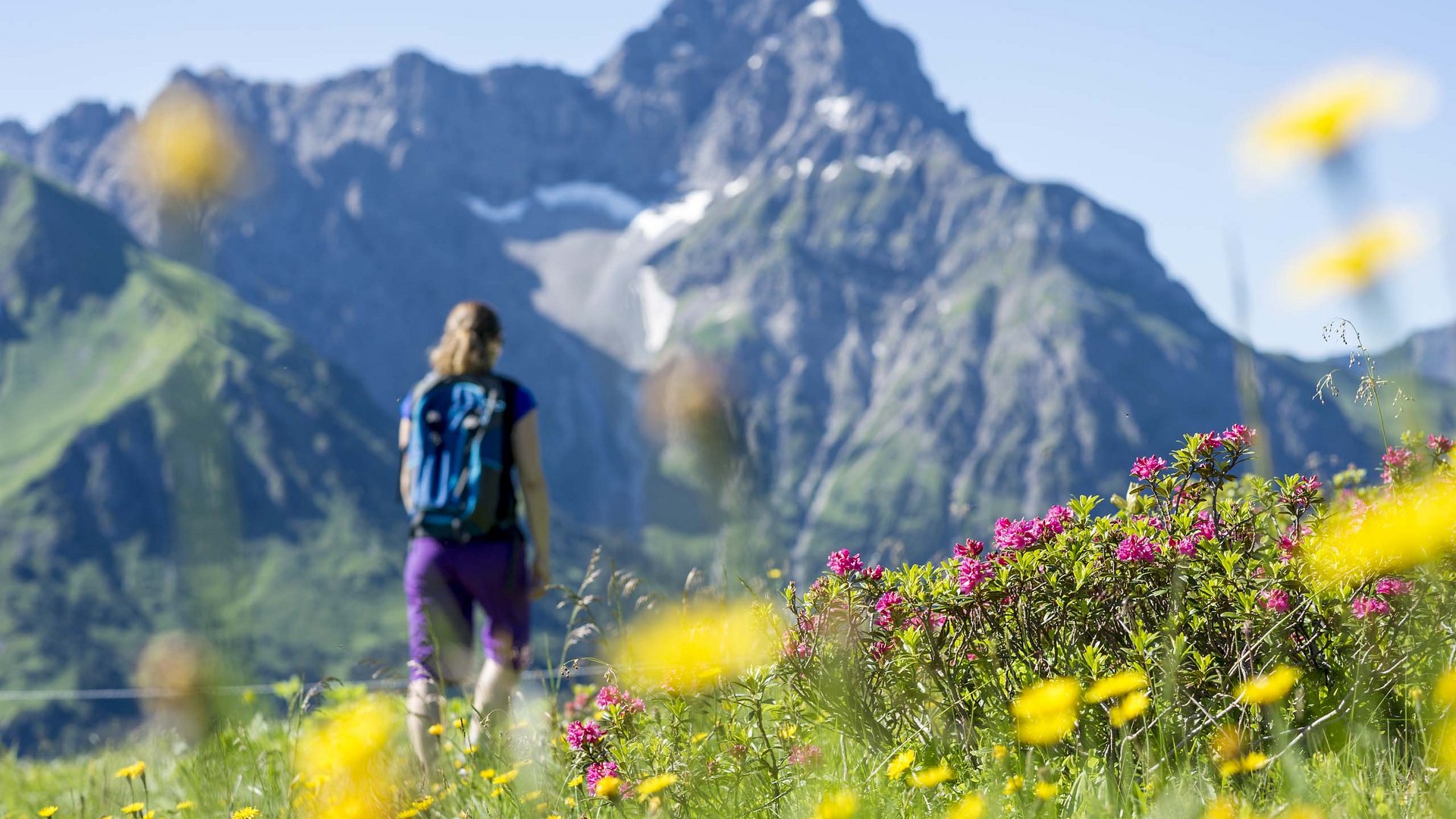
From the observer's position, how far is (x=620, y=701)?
367cm

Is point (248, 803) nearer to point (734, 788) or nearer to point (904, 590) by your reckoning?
point (734, 788)

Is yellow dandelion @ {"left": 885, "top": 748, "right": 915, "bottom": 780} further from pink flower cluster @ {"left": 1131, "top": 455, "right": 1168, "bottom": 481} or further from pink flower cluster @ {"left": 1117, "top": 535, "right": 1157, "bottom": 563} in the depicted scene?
pink flower cluster @ {"left": 1131, "top": 455, "right": 1168, "bottom": 481}

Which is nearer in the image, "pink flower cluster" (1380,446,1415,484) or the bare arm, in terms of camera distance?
"pink flower cluster" (1380,446,1415,484)

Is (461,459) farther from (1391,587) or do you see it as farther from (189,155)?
(1391,587)

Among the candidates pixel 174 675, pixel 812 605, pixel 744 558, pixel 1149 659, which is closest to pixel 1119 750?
pixel 1149 659

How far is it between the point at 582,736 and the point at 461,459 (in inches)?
118

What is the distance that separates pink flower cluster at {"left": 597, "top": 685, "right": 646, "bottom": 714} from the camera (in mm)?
3623

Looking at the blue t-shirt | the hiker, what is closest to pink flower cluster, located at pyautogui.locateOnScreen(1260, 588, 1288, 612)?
the hiker

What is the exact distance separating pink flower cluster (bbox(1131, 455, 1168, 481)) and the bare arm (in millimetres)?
3498

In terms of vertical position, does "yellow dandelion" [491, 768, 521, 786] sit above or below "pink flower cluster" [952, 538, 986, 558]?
below

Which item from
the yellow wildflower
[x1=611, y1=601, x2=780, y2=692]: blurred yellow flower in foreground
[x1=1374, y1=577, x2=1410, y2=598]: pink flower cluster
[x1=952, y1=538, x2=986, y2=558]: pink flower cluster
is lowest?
the yellow wildflower

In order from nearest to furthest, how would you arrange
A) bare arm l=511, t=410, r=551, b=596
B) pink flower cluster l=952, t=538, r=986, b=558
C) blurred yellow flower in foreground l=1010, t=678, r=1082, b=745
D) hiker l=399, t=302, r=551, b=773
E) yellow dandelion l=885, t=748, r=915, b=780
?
blurred yellow flower in foreground l=1010, t=678, r=1082, b=745
yellow dandelion l=885, t=748, r=915, b=780
pink flower cluster l=952, t=538, r=986, b=558
hiker l=399, t=302, r=551, b=773
bare arm l=511, t=410, r=551, b=596

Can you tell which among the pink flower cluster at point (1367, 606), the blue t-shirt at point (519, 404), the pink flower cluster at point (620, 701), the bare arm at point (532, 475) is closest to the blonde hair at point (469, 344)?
the blue t-shirt at point (519, 404)

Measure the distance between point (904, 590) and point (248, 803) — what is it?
10.1 ft
